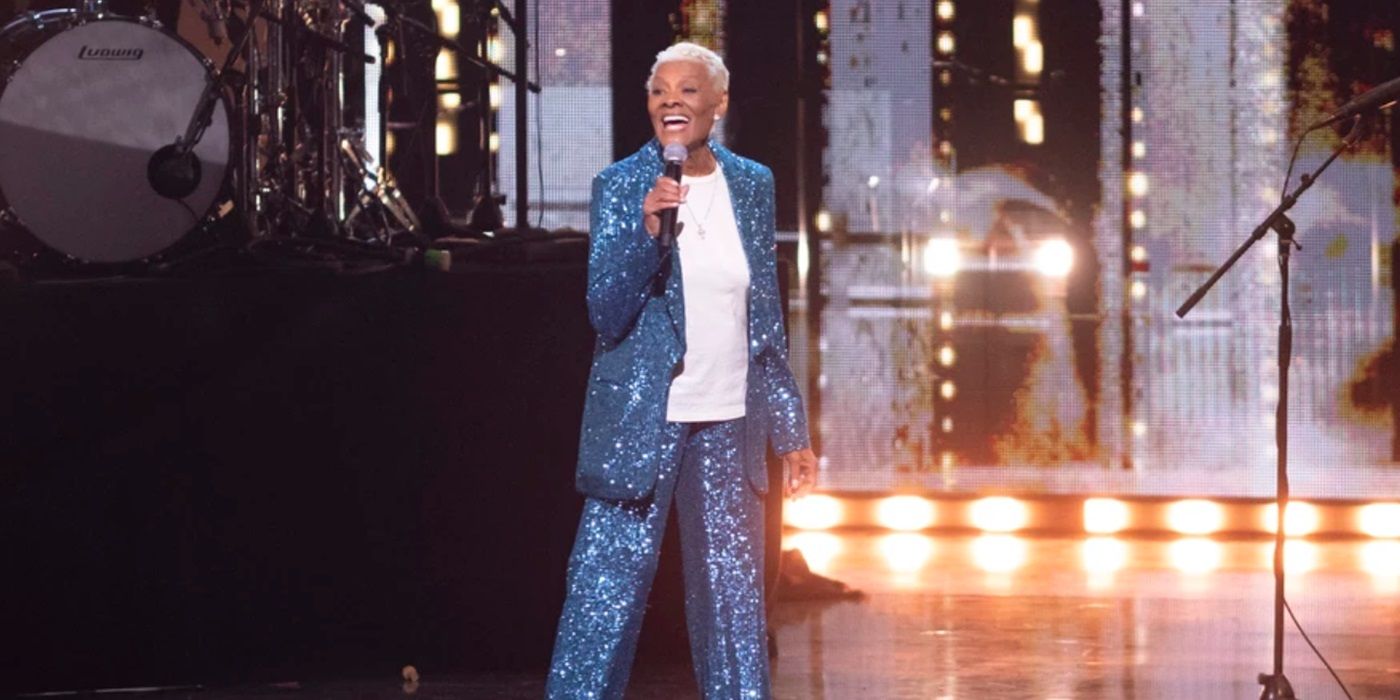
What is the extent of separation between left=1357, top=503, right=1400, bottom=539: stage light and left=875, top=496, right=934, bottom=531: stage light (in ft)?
5.42

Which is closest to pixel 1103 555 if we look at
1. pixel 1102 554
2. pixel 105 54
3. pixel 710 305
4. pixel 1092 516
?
pixel 1102 554

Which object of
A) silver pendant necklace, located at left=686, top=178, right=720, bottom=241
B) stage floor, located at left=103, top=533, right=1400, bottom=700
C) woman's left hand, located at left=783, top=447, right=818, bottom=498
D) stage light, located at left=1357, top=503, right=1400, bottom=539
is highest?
silver pendant necklace, located at left=686, top=178, right=720, bottom=241

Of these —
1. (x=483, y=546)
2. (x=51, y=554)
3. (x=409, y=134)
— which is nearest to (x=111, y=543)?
(x=51, y=554)

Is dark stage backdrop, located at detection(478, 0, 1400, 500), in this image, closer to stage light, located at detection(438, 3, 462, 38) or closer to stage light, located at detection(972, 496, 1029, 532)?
stage light, located at detection(972, 496, 1029, 532)

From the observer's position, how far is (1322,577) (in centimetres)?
719

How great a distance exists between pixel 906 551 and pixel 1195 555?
1055mm

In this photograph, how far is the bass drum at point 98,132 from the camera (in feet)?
17.9

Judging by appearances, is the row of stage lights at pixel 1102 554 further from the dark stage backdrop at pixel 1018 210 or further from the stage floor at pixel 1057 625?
the dark stage backdrop at pixel 1018 210

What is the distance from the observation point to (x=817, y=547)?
25.8 feet

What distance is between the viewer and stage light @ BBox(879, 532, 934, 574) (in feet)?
24.2

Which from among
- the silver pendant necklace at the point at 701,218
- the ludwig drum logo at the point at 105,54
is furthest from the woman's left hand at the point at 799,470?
the ludwig drum logo at the point at 105,54

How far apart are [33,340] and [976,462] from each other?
411cm

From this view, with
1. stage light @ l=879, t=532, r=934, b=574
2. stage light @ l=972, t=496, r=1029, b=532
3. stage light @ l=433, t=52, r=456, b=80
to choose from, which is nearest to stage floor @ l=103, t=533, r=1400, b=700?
stage light @ l=879, t=532, r=934, b=574

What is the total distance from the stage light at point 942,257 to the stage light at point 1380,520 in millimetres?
1820
